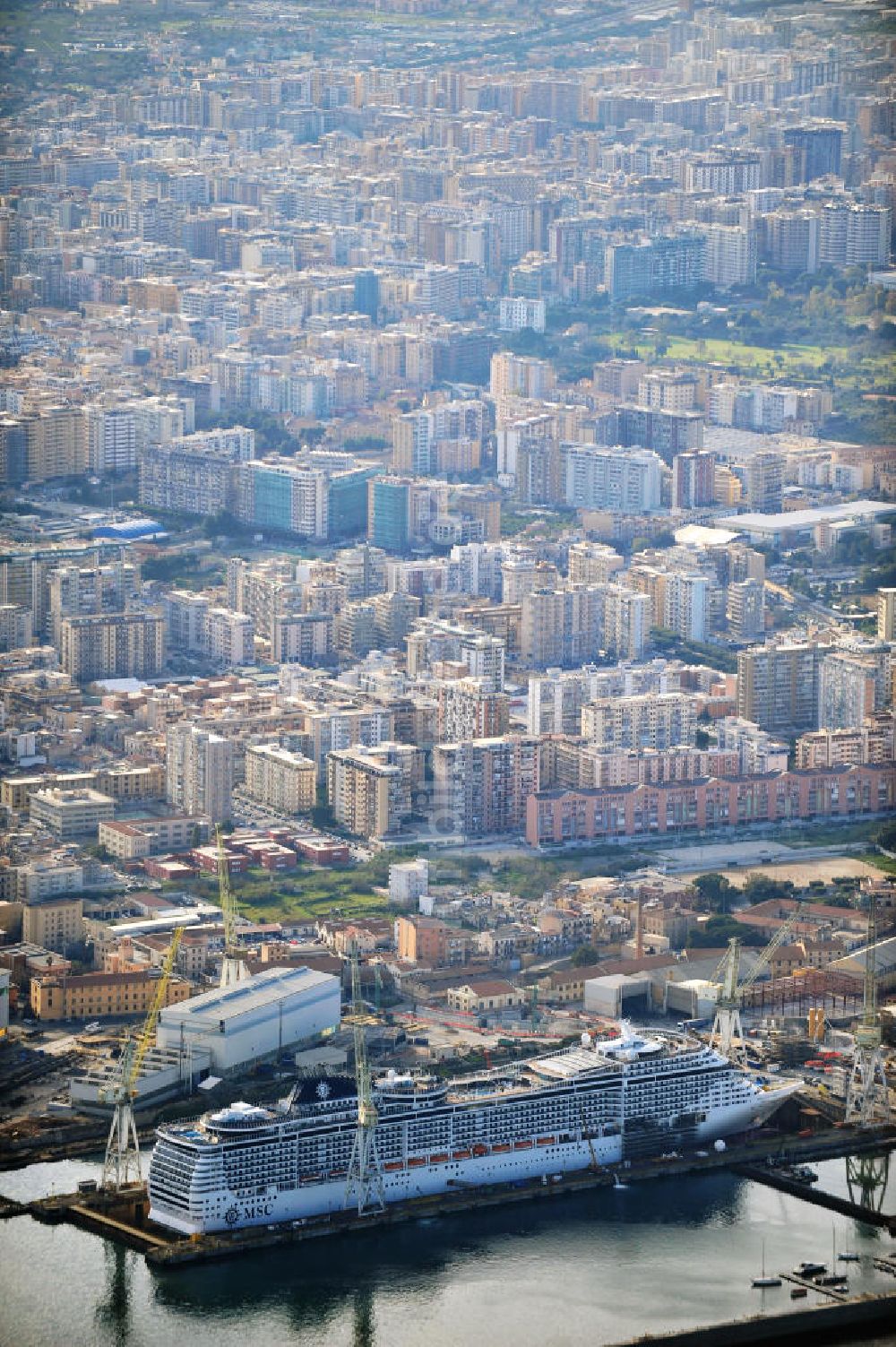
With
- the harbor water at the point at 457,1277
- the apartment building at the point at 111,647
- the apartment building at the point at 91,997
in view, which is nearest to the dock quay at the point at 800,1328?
the harbor water at the point at 457,1277

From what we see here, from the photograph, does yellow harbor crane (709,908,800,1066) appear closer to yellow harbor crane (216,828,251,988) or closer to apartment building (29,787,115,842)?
yellow harbor crane (216,828,251,988)

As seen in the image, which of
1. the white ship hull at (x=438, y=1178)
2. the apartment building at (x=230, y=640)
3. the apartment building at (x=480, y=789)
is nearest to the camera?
the white ship hull at (x=438, y=1178)

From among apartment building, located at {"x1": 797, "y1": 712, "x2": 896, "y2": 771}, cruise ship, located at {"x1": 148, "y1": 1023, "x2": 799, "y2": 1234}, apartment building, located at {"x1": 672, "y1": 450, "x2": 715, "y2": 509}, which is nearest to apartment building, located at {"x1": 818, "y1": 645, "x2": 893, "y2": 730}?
apartment building, located at {"x1": 797, "y1": 712, "x2": 896, "y2": 771}

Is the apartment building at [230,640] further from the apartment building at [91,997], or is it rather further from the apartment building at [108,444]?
the apartment building at [91,997]

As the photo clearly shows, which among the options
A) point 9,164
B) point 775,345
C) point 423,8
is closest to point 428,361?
point 775,345

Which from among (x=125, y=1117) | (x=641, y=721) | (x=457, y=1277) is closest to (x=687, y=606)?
(x=641, y=721)
